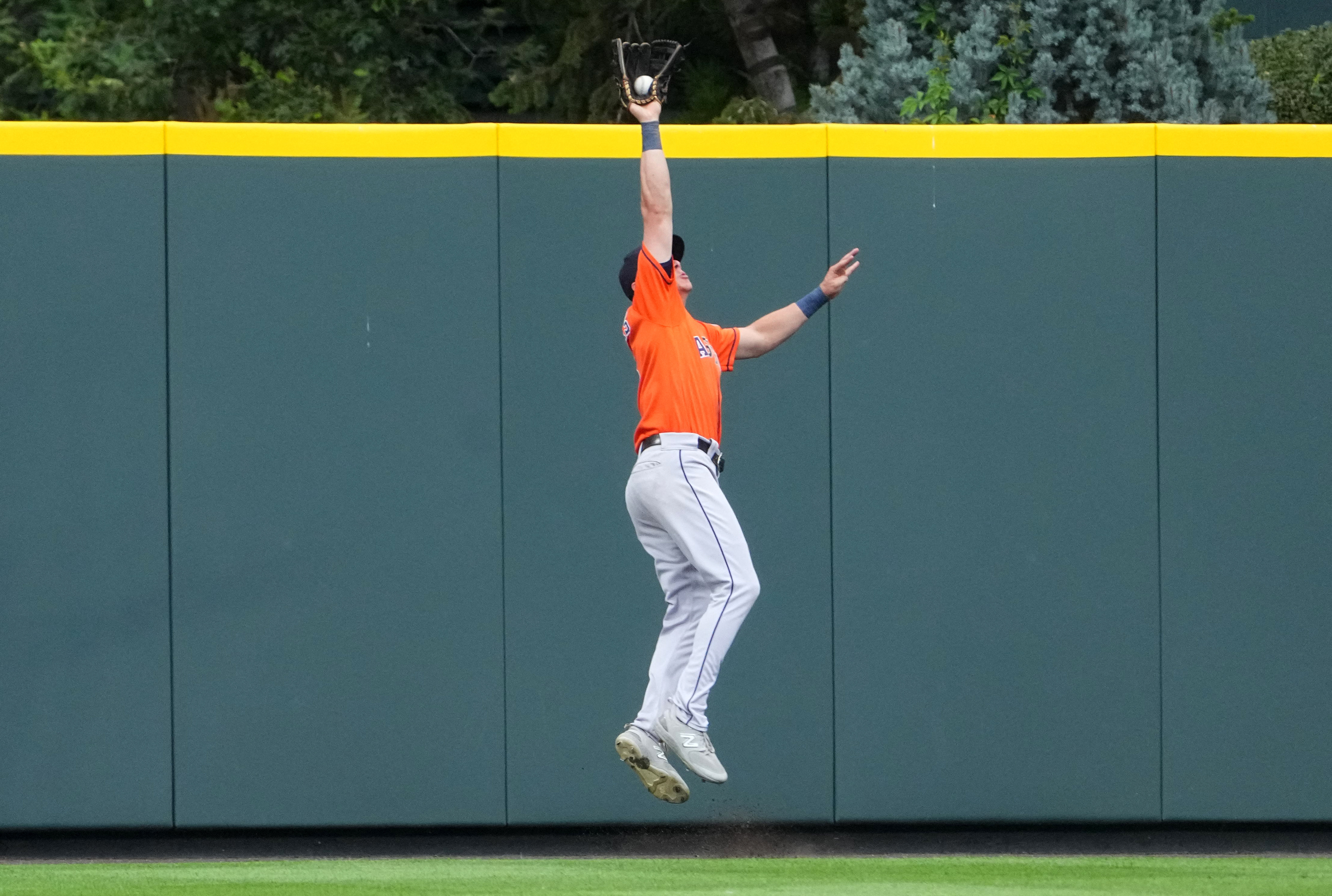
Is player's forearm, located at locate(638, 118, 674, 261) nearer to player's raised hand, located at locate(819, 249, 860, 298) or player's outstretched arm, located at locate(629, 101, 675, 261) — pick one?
player's outstretched arm, located at locate(629, 101, 675, 261)

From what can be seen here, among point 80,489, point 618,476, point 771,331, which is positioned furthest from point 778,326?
point 80,489

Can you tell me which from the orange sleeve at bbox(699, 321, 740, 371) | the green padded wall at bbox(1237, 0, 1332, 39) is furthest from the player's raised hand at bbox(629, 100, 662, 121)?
the green padded wall at bbox(1237, 0, 1332, 39)

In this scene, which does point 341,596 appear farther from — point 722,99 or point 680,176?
point 722,99

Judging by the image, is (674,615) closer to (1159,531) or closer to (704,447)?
(704,447)

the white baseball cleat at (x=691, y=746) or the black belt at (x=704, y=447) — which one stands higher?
the black belt at (x=704, y=447)

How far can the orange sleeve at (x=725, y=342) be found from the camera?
579cm

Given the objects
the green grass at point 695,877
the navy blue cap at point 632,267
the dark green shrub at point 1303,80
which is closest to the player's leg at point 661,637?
the green grass at point 695,877

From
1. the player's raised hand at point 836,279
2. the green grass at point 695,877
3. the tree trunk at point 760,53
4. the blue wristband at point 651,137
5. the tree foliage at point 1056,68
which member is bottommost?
the green grass at point 695,877

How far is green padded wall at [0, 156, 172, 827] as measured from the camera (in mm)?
6605

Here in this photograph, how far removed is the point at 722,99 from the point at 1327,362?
4.76m

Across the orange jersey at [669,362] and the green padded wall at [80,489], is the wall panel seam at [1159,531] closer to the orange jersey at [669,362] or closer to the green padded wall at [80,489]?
the orange jersey at [669,362]

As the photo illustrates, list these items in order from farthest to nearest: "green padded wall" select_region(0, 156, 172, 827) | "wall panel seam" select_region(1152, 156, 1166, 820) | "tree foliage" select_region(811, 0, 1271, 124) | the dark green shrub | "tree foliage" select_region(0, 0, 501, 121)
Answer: "tree foliage" select_region(0, 0, 501, 121), the dark green shrub, "tree foliage" select_region(811, 0, 1271, 124), "wall panel seam" select_region(1152, 156, 1166, 820), "green padded wall" select_region(0, 156, 172, 827)

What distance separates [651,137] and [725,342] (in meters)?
0.84

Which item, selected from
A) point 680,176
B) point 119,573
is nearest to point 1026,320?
point 680,176
